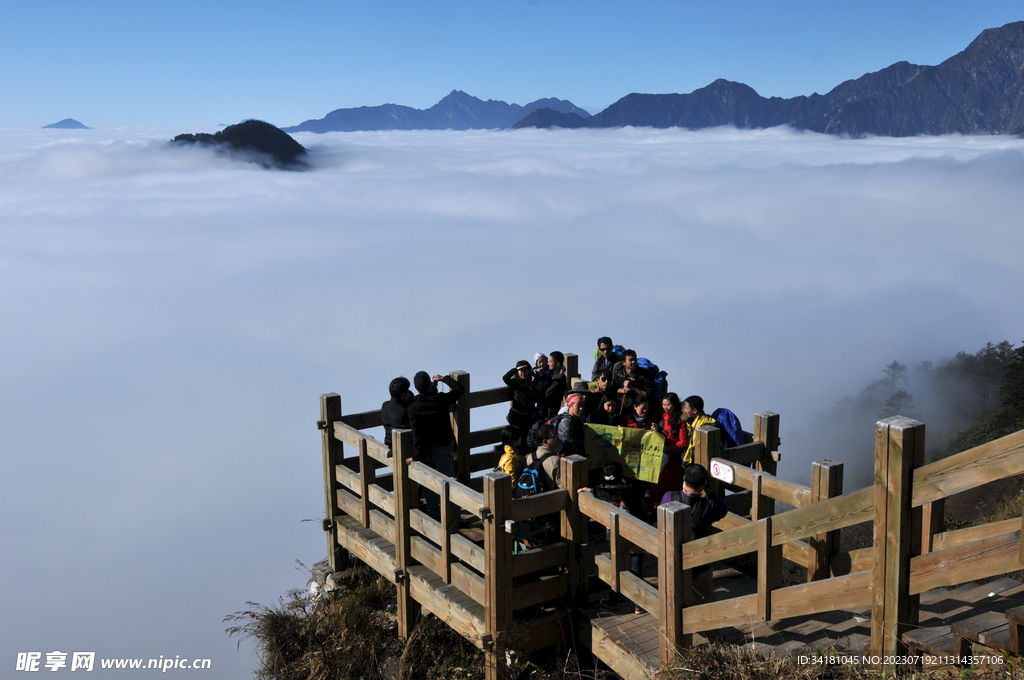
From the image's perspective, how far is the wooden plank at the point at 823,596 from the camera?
491cm

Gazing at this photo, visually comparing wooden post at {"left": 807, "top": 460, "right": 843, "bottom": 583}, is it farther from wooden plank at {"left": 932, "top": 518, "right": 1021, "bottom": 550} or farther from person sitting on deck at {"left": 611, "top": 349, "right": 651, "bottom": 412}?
person sitting on deck at {"left": 611, "top": 349, "right": 651, "bottom": 412}

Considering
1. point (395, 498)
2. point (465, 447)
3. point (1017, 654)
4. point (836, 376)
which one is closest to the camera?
point (1017, 654)

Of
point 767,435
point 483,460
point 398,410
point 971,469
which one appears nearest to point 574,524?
point 767,435

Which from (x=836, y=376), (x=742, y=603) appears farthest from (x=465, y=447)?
(x=836, y=376)

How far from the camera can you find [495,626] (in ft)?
23.2

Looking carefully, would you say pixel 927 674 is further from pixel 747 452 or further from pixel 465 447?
pixel 465 447

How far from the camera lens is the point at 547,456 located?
282 inches

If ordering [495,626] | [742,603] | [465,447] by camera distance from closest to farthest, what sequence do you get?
1. [742,603]
2. [495,626]
3. [465,447]

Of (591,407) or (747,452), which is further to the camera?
(591,407)

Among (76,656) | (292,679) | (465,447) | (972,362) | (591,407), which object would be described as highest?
(591,407)

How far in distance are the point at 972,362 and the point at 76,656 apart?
290 ft

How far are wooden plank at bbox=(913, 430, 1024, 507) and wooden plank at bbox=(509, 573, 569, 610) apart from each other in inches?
138

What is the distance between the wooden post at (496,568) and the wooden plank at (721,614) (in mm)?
1625

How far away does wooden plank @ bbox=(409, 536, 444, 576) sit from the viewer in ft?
26.0
